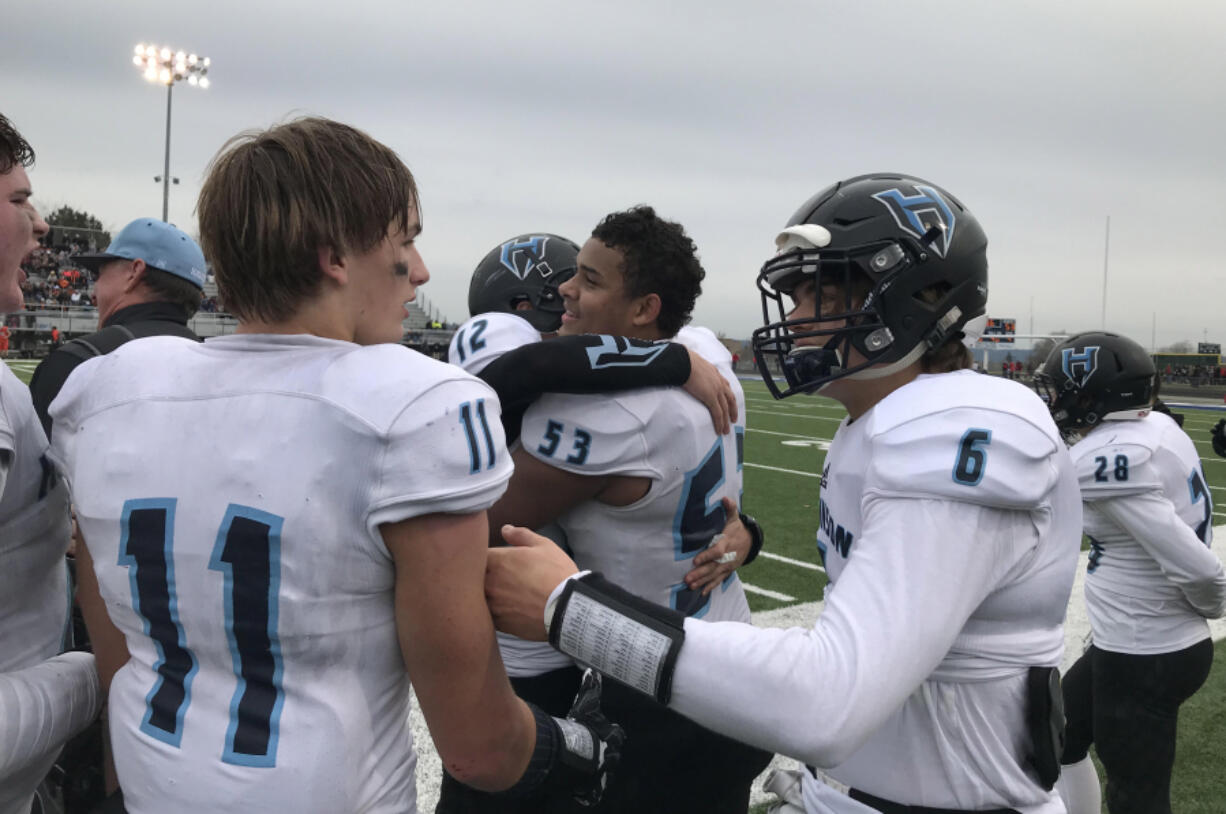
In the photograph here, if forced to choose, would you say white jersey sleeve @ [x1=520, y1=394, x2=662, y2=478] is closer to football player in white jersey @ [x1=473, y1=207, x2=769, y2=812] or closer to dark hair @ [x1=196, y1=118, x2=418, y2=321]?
football player in white jersey @ [x1=473, y1=207, x2=769, y2=812]

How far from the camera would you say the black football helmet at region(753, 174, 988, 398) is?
6.22ft

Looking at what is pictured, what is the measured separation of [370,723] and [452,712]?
13cm

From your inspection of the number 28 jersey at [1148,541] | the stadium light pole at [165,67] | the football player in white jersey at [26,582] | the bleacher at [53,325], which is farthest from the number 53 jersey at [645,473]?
the bleacher at [53,325]

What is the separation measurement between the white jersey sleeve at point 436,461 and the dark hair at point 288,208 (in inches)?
12.8

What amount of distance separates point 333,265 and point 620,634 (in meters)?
0.74

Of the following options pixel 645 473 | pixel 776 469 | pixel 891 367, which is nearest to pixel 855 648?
pixel 891 367

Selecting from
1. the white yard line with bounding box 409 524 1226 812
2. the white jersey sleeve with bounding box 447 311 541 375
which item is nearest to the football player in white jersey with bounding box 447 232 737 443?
the white jersey sleeve with bounding box 447 311 541 375

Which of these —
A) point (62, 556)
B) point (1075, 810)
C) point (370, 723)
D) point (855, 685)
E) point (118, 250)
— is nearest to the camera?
point (855, 685)

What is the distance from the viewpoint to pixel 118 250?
376cm

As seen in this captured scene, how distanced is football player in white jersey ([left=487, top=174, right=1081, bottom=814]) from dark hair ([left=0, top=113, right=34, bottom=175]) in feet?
4.42

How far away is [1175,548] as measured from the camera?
11.4ft

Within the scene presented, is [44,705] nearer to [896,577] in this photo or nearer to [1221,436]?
[896,577]

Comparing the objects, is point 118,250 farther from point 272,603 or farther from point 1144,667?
point 1144,667

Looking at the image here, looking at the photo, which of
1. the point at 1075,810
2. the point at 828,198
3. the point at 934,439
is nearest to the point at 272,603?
the point at 934,439
